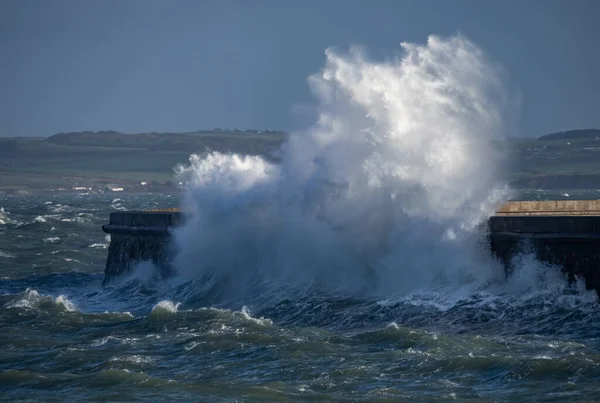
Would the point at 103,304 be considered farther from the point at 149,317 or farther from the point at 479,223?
the point at 479,223

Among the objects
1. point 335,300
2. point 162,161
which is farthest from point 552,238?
point 162,161

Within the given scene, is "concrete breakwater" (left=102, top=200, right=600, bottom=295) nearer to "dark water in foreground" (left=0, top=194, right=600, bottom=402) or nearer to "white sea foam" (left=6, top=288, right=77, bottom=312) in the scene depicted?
"dark water in foreground" (left=0, top=194, right=600, bottom=402)

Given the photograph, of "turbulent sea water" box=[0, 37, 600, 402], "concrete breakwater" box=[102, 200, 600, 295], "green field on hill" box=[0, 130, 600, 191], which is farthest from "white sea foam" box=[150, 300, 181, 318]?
"green field on hill" box=[0, 130, 600, 191]

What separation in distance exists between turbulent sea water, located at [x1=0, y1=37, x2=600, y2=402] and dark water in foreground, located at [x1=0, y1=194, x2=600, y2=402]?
40 millimetres

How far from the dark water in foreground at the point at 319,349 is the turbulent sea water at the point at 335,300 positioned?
0.13ft

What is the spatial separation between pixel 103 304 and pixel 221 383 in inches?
413

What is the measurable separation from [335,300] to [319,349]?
160 inches

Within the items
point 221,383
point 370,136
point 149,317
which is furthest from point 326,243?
point 221,383

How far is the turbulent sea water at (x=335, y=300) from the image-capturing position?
12.9m

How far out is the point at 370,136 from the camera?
67.7ft

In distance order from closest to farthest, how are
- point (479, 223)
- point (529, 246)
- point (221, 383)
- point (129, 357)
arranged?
point (221, 383)
point (129, 357)
point (529, 246)
point (479, 223)

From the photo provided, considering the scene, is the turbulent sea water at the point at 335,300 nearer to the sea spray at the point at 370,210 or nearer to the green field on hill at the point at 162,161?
the sea spray at the point at 370,210

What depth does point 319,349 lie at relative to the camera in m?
14.7

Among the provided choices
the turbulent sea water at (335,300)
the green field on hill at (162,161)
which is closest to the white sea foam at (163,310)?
the turbulent sea water at (335,300)
